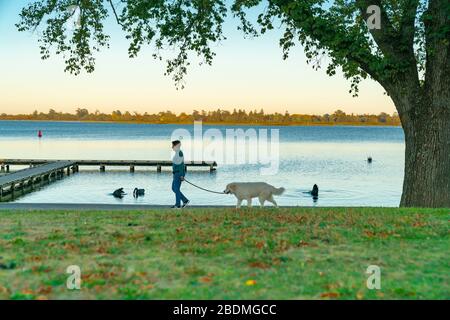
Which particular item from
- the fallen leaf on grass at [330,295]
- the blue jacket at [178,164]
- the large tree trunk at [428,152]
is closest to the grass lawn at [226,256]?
the fallen leaf on grass at [330,295]

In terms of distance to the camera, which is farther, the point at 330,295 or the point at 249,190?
the point at 249,190

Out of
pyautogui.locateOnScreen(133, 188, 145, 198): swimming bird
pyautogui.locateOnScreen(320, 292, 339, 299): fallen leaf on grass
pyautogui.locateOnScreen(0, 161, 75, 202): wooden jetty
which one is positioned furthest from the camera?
pyautogui.locateOnScreen(133, 188, 145, 198): swimming bird

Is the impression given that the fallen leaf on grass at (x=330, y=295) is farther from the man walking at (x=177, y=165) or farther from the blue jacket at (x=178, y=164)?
the blue jacket at (x=178, y=164)

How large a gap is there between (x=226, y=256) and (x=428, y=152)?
10332 millimetres

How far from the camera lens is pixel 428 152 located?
16719 millimetres

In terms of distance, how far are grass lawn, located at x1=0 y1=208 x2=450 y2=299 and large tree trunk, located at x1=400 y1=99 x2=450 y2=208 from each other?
3.85m

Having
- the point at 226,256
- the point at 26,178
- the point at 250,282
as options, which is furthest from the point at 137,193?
the point at 250,282

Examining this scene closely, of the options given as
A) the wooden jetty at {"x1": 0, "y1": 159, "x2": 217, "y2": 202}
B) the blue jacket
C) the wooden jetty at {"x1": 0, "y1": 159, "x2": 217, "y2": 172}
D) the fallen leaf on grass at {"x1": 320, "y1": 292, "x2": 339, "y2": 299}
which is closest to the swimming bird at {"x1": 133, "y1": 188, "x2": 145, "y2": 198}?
the wooden jetty at {"x1": 0, "y1": 159, "x2": 217, "y2": 202}

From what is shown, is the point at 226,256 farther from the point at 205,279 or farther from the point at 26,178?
the point at 26,178

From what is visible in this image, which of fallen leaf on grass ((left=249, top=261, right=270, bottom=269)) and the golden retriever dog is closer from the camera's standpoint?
fallen leaf on grass ((left=249, top=261, right=270, bottom=269))

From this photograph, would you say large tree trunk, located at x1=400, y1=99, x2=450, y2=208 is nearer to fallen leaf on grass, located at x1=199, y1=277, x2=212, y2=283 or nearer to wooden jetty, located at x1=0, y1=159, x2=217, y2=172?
fallen leaf on grass, located at x1=199, y1=277, x2=212, y2=283

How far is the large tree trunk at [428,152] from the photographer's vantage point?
650 inches

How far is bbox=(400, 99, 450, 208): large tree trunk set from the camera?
1652cm

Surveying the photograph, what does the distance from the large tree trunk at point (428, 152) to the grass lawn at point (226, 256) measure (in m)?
3.85
